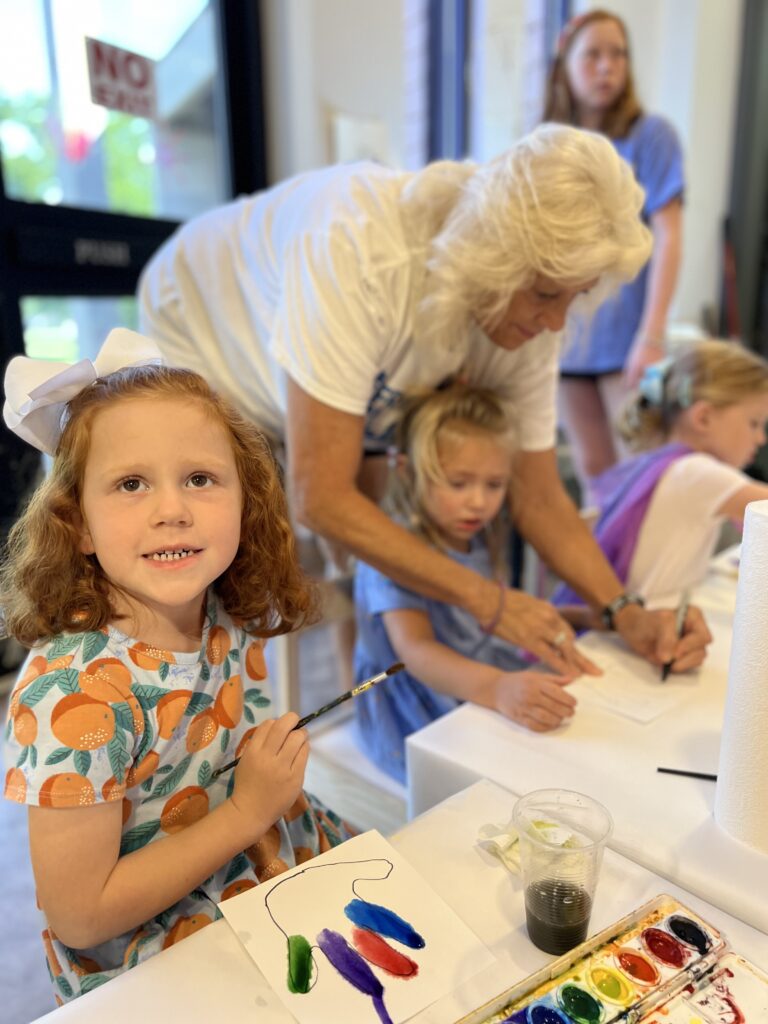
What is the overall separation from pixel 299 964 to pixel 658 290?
2.21m

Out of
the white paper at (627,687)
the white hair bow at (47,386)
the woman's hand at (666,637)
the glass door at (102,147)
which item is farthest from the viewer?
the glass door at (102,147)

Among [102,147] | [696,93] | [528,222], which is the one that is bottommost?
[528,222]

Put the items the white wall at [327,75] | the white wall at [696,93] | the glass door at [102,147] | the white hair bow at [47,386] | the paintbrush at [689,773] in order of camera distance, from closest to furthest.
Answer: the white hair bow at [47,386] < the paintbrush at [689,773] < the glass door at [102,147] < the white wall at [327,75] < the white wall at [696,93]

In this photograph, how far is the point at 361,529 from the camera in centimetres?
109

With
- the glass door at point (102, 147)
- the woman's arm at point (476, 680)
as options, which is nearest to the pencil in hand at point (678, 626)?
the woman's arm at point (476, 680)

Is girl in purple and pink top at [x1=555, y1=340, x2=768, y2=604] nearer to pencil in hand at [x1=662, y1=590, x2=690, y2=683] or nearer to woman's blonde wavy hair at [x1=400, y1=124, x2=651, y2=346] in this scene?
pencil in hand at [x1=662, y1=590, x2=690, y2=683]

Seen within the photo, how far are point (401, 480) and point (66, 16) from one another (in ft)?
4.80

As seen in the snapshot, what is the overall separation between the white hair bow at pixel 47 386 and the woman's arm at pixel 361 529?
1.25ft

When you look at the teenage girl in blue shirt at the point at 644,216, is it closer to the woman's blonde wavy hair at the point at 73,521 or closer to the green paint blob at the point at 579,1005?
the woman's blonde wavy hair at the point at 73,521

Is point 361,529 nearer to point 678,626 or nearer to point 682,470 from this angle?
point 678,626

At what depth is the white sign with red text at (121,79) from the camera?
6.08 ft

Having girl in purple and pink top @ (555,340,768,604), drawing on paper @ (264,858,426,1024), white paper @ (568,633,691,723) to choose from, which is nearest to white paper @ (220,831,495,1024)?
drawing on paper @ (264,858,426,1024)

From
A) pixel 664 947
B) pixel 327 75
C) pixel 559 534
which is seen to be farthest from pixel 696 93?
pixel 664 947

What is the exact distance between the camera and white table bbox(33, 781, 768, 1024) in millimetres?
533
